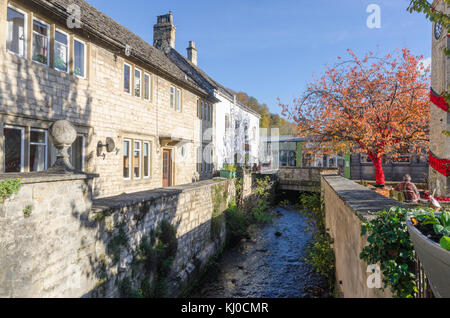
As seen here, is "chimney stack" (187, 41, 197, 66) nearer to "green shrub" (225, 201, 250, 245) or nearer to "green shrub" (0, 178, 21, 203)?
"green shrub" (225, 201, 250, 245)

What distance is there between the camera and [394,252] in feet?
7.97

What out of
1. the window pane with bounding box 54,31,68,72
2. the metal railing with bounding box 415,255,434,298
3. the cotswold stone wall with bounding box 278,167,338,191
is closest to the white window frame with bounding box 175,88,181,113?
the window pane with bounding box 54,31,68,72

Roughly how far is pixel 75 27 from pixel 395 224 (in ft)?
32.6

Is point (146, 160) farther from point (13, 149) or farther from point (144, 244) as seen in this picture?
point (144, 244)

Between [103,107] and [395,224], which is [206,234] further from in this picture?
[395,224]

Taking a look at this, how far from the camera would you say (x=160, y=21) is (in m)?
20.3

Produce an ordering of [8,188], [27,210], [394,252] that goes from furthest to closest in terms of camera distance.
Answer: [27,210], [8,188], [394,252]

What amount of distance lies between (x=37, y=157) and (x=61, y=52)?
3.31m

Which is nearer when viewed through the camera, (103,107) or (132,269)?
(132,269)

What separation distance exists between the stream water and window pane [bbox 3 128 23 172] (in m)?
6.06

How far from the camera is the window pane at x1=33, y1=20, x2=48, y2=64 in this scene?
7.47 meters

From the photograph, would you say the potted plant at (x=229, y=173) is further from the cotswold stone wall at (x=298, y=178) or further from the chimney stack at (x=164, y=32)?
the chimney stack at (x=164, y=32)

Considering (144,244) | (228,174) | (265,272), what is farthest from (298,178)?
(144,244)

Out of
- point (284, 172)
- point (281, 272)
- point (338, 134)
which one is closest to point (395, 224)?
point (281, 272)
